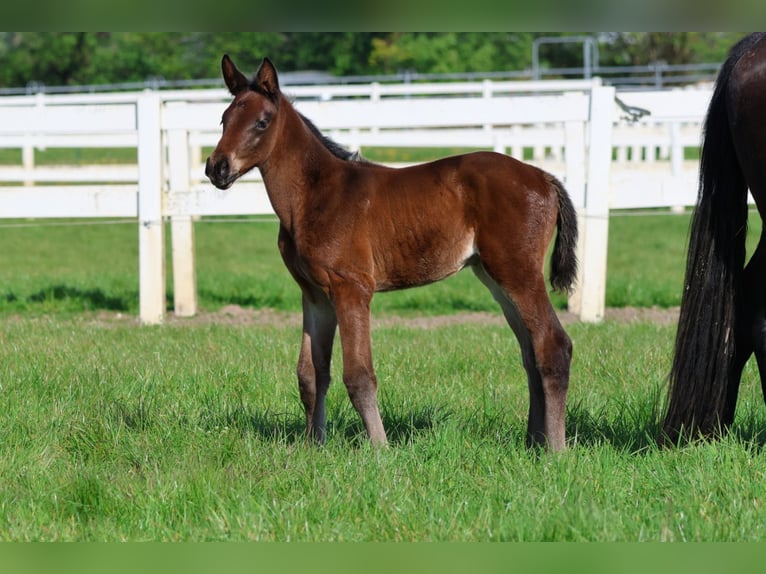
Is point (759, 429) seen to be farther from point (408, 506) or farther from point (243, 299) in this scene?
point (243, 299)

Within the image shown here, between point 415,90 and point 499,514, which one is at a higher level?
point 415,90

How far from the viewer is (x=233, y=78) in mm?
4145

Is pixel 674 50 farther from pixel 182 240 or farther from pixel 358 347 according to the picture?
pixel 358 347

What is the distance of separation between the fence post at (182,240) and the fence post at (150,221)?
0.92 ft

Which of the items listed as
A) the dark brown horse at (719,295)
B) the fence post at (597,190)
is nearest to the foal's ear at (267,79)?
the dark brown horse at (719,295)

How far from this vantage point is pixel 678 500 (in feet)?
11.4

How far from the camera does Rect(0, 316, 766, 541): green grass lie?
327cm

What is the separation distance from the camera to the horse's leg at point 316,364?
438cm

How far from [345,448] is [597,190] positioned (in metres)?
4.41

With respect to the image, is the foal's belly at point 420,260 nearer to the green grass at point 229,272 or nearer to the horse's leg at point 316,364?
the horse's leg at point 316,364

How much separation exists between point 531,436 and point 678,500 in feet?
3.05

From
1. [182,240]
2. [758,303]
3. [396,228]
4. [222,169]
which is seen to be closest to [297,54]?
[182,240]

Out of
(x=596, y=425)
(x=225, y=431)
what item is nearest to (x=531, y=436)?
(x=596, y=425)

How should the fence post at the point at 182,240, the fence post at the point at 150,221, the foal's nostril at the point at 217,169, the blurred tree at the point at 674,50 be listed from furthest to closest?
the blurred tree at the point at 674,50 < the fence post at the point at 182,240 < the fence post at the point at 150,221 < the foal's nostril at the point at 217,169
